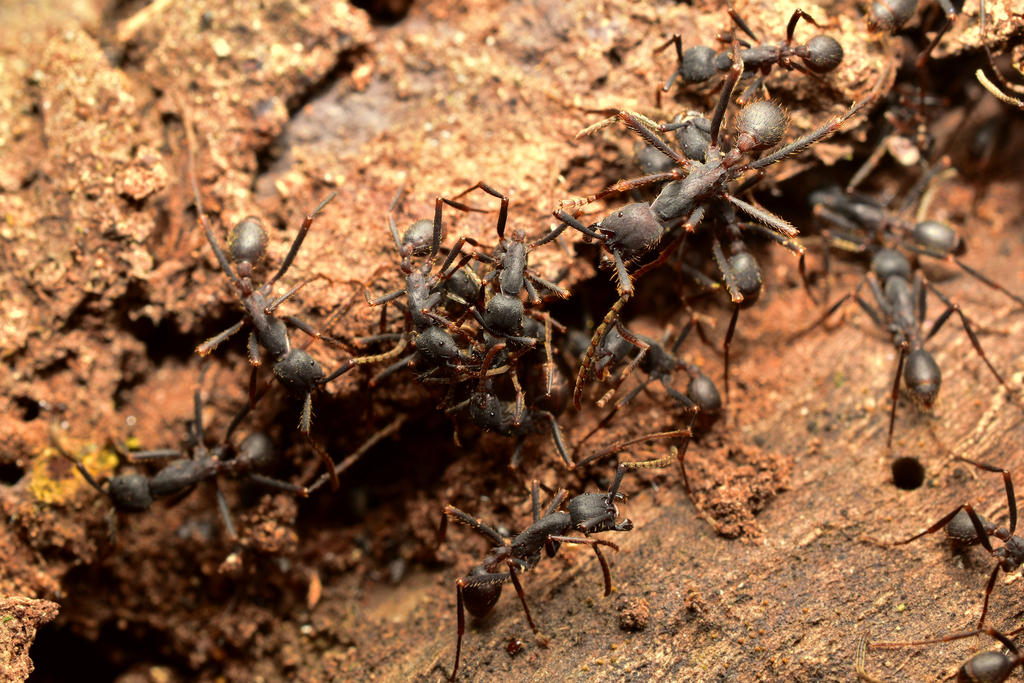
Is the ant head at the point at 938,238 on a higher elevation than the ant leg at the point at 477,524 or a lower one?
higher

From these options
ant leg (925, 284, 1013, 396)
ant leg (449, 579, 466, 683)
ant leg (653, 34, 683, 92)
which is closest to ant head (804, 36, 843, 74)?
ant leg (653, 34, 683, 92)

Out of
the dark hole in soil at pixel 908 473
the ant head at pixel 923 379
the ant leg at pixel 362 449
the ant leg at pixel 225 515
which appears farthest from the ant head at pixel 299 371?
the ant head at pixel 923 379

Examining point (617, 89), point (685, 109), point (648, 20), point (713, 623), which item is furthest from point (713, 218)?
point (713, 623)

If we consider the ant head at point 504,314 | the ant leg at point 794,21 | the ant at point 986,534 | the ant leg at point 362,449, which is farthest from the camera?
the ant leg at point 362,449

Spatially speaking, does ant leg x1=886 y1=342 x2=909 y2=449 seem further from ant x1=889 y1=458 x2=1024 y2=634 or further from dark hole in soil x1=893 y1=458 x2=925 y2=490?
ant x1=889 y1=458 x2=1024 y2=634

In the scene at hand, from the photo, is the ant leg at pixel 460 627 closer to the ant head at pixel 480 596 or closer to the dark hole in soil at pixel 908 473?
the ant head at pixel 480 596

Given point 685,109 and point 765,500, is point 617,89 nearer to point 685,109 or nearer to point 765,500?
point 685,109
